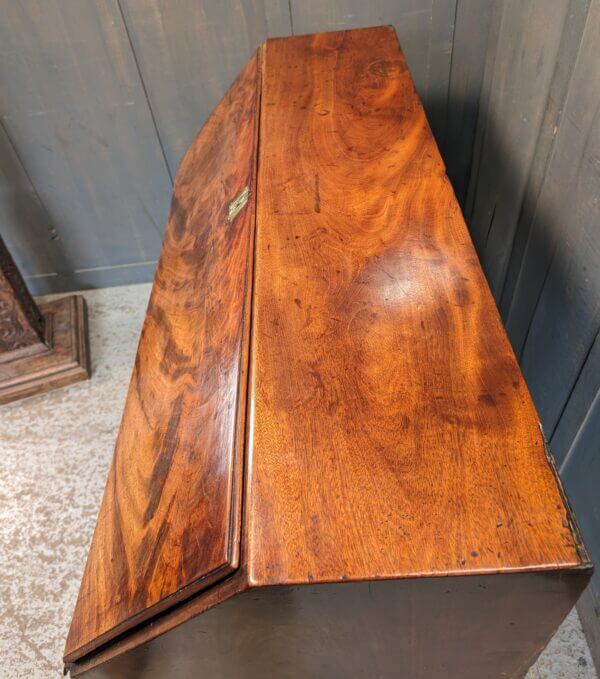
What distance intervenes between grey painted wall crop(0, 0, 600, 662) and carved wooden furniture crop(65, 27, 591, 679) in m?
0.42

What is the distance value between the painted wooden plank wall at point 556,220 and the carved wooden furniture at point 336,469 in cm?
35

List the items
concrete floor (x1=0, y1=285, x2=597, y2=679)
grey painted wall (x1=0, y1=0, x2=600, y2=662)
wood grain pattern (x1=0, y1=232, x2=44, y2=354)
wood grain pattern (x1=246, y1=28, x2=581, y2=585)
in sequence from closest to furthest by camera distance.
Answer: wood grain pattern (x1=246, y1=28, x2=581, y2=585) → grey painted wall (x1=0, y1=0, x2=600, y2=662) → concrete floor (x1=0, y1=285, x2=597, y2=679) → wood grain pattern (x1=0, y1=232, x2=44, y2=354)

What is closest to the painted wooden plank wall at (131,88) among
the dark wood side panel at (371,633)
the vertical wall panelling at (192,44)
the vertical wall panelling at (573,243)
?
the vertical wall panelling at (192,44)

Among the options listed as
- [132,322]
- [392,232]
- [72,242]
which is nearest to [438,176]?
[392,232]

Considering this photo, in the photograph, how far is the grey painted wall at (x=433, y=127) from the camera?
4.06ft

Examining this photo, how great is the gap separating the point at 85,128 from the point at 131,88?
0.82 feet

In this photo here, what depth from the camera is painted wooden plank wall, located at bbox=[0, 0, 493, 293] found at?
5.93ft

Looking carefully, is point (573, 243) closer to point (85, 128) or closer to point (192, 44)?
point (192, 44)

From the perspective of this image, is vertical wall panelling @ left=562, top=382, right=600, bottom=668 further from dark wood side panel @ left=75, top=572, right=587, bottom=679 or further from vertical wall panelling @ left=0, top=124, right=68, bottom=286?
vertical wall panelling @ left=0, top=124, right=68, bottom=286

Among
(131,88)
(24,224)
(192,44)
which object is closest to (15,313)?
(24,224)

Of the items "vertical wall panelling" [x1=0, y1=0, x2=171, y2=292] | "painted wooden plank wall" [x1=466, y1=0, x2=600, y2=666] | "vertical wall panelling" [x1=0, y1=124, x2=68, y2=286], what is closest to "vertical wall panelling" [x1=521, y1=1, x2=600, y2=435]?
"painted wooden plank wall" [x1=466, y1=0, x2=600, y2=666]

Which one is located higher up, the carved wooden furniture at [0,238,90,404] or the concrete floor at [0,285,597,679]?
the carved wooden furniture at [0,238,90,404]

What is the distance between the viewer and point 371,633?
72cm

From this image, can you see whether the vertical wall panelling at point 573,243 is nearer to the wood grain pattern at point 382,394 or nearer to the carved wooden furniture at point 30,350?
the wood grain pattern at point 382,394
